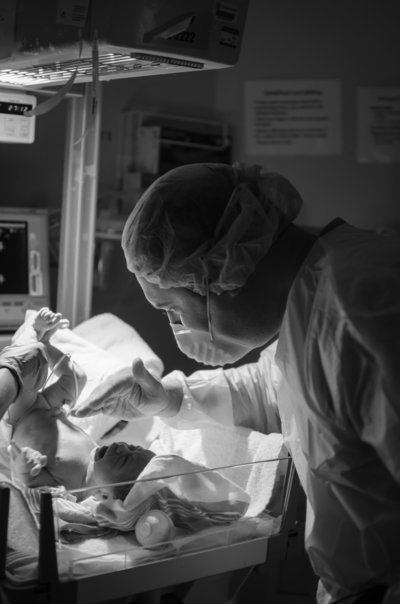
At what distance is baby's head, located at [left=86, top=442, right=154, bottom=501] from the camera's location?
1.82 metres

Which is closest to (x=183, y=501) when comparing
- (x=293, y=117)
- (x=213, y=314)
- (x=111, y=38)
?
(x=213, y=314)

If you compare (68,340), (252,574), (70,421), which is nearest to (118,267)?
(68,340)

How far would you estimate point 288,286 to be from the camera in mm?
1607

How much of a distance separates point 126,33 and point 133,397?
94 centimetres

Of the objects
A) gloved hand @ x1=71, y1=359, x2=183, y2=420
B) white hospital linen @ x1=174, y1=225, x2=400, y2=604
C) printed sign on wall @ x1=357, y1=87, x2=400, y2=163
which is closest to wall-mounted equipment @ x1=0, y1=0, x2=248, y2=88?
white hospital linen @ x1=174, y1=225, x2=400, y2=604

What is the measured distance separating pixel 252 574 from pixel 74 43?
47.5 inches

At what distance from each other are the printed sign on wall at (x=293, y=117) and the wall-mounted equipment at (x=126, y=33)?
56.7 inches

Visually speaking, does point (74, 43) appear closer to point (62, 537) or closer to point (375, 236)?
point (375, 236)

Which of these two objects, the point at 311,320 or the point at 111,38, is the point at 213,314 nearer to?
the point at 311,320

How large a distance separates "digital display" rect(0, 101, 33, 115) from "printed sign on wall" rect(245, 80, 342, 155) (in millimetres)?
1072

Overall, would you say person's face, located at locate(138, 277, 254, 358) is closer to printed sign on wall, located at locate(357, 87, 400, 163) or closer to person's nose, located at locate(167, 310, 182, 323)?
person's nose, located at locate(167, 310, 182, 323)

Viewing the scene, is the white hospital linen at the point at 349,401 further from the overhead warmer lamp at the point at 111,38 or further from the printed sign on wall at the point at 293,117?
the printed sign on wall at the point at 293,117

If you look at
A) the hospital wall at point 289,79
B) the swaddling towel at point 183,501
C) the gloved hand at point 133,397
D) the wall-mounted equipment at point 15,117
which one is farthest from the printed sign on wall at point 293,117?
the swaddling towel at point 183,501

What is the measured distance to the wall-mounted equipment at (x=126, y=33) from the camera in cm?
138
